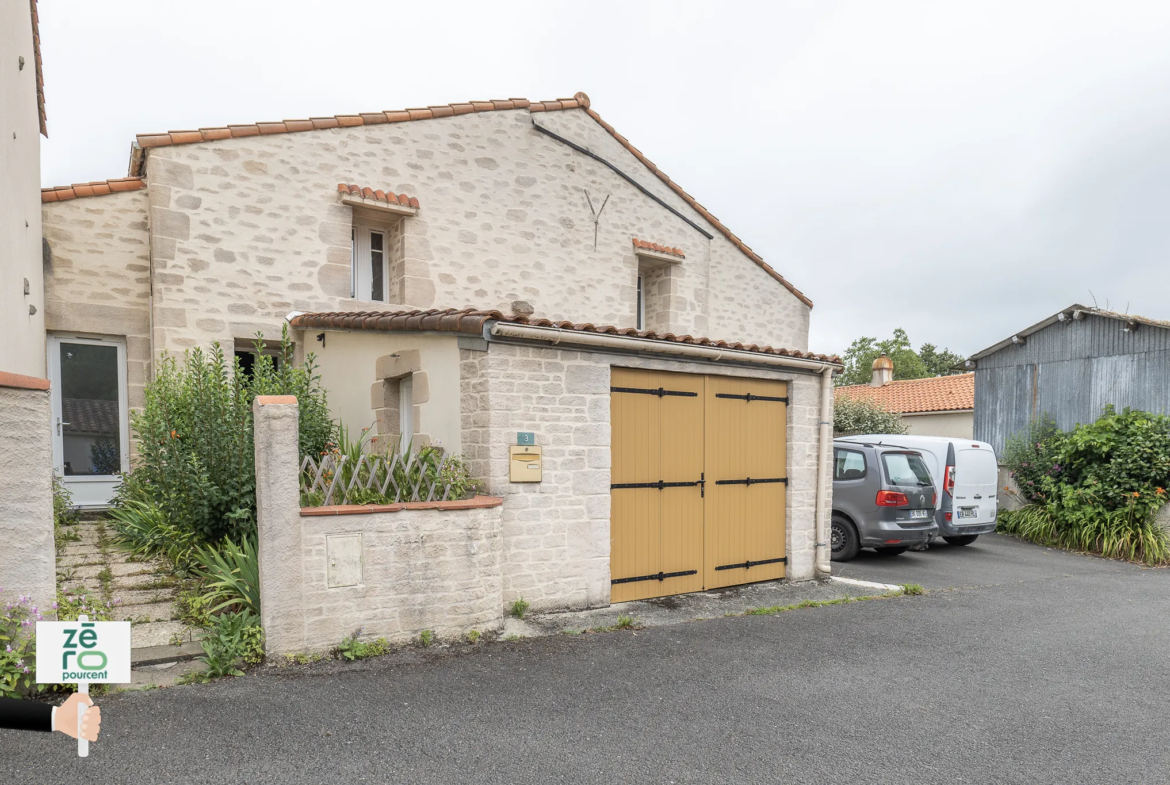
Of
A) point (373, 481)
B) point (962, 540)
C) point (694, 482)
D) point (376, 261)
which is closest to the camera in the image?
point (373, 481)

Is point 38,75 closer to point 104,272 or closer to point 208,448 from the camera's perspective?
point 104,272

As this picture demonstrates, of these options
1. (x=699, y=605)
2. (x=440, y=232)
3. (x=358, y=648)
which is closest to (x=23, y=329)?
(x=358, y=648)

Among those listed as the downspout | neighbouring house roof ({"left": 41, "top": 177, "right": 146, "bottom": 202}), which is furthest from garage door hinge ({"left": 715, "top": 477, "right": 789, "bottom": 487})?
neighbouring house roof ({"left": 41, "top": 177, "right": 146, "bottom": 202})

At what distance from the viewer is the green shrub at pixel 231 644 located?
435cm

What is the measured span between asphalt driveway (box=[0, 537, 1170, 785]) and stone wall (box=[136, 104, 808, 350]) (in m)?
5.57

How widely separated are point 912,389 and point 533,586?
65.6 ft

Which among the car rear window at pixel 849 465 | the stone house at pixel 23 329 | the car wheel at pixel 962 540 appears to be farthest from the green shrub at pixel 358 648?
the car wheel at pixel 962 540

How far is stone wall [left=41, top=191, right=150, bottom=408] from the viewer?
25.7 feet

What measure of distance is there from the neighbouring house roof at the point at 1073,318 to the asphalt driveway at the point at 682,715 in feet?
29.8

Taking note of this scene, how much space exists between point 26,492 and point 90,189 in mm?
5776

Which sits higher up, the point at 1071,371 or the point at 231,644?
the point at 1071,371

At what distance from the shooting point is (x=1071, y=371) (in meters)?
13.7

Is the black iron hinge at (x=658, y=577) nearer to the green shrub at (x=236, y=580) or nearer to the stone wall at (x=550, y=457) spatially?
the stone wall at (x=550, y=457)

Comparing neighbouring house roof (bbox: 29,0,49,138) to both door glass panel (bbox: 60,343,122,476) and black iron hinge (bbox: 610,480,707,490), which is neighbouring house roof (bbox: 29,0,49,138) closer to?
Result: door glass panel (bbox: 60,343,122,476)
